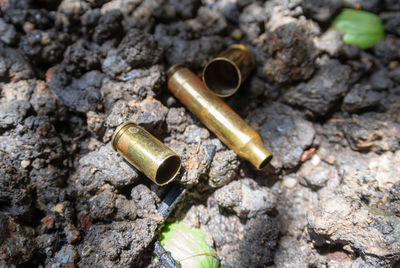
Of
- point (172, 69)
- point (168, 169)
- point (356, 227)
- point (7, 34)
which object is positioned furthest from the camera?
point (172, 69)

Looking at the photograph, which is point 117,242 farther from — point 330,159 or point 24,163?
point 330,159

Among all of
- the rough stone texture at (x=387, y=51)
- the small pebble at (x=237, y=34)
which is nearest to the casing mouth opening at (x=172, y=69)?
the small pebble at (x=237, y=34)

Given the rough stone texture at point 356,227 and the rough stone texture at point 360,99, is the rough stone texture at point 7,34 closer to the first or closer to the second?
the rough stone texture at point 356,227

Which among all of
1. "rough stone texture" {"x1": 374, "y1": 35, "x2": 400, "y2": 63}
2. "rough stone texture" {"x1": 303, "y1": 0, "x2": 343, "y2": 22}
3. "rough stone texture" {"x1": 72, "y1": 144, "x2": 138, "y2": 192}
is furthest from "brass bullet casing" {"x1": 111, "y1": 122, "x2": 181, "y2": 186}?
"rough stone texture" {"x1": 374, "y1": 35, "x2": 400, "y2": 63}

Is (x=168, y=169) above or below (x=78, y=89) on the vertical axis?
below

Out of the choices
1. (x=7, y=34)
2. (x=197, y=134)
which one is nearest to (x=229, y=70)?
(x=197, y=134)

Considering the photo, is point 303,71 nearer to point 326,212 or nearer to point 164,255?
point 326,212
